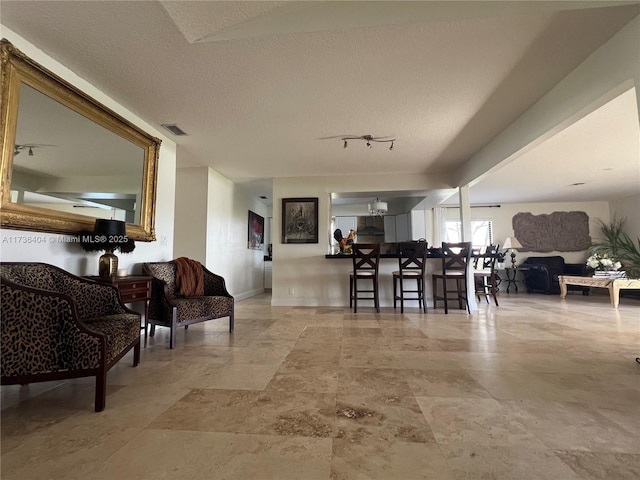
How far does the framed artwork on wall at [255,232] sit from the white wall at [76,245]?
116 inches

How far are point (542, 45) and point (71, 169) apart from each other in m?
3.84

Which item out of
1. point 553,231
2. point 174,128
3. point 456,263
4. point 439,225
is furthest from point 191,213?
point 553,231

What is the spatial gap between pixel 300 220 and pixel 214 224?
1.56 m

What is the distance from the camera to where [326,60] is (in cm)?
217

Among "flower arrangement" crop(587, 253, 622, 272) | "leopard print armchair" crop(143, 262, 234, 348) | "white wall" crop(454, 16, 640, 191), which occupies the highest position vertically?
"white wall" crop(454, 16, 640, 191)

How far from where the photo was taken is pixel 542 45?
2.01 meters

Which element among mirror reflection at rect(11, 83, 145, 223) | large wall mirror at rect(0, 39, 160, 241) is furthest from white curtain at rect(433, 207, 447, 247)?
mirror reflection at rect(11, 83, 145, 223)

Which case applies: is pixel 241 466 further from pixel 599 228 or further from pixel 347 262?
pixel 599 228

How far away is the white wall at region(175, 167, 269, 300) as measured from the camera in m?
4.69

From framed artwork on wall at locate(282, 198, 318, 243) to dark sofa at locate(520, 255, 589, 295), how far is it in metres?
5.92

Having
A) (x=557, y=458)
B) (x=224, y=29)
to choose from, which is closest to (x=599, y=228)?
(x=557, y=458)

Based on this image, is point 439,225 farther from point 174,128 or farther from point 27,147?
point 27,147

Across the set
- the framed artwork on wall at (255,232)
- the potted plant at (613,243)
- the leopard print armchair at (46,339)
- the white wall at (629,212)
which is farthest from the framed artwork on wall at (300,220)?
the white wall at (629,212)

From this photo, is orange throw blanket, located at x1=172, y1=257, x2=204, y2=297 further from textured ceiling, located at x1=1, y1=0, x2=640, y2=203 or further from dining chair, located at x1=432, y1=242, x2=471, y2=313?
dining chair, located at x1=432, y1=242, x2=471, y2=313
